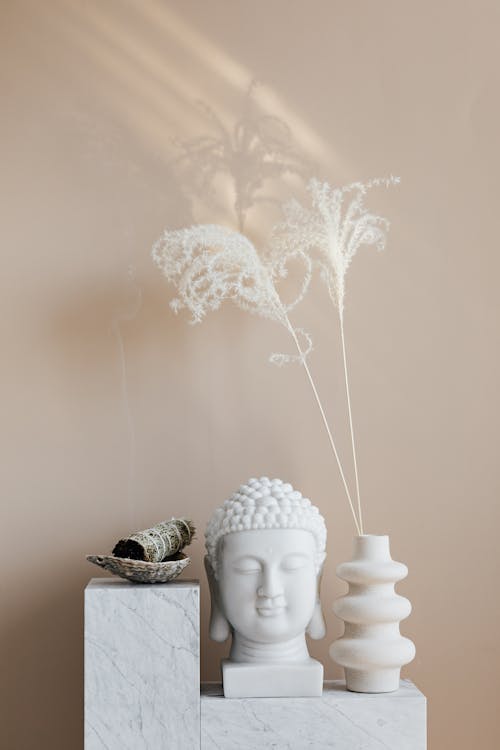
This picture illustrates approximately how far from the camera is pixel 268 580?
225 centimetres

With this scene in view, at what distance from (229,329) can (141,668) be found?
38.2 inches

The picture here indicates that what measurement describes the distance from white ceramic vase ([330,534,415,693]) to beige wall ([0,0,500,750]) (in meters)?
0.31

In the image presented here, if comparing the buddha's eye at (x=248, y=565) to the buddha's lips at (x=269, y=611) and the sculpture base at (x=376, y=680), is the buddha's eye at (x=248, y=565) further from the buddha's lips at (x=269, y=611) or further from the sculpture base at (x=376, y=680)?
the sculpture base at (x=376, y=680)

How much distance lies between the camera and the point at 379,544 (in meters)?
2.37

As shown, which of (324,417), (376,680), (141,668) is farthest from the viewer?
(324,417)

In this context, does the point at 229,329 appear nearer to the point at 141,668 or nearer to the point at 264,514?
the point at 264,514

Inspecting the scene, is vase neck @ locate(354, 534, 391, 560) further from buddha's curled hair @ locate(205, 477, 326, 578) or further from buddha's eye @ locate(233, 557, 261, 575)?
buddha's eye @ locate(233, 557, 261, 575)

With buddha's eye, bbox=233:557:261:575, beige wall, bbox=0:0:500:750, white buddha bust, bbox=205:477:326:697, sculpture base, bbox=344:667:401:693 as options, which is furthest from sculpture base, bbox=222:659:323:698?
beige wall, bbox=0:0:500:750

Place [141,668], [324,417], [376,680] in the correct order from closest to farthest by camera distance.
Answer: [141,668] → [376,680] → [324,417]

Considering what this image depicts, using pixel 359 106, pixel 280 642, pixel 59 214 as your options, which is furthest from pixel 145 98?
pixel 280 642

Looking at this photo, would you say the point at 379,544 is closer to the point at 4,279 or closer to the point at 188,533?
the point at 188,533

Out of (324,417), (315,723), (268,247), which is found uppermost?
(268,247)

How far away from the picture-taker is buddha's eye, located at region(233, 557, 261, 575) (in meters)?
2.28

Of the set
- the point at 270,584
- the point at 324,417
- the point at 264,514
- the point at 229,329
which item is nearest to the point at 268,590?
the point at 270,584
